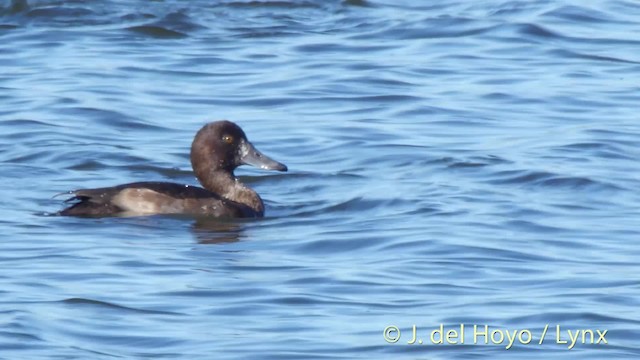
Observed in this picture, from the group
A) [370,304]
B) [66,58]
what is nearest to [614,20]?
[66,58]

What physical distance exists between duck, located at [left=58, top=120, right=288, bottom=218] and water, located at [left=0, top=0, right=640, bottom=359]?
0.33 ft

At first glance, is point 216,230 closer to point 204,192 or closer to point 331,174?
point 204,192

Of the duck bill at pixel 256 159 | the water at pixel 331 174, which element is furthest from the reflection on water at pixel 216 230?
the duck bill at pixel 256 159

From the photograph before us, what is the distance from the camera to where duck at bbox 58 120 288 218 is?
38.5 ft

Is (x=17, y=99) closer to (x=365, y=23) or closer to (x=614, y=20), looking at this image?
(x=365, y=23)

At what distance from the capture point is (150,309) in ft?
29.7

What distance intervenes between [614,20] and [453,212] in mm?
8884

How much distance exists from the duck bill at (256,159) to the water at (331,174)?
280 mm

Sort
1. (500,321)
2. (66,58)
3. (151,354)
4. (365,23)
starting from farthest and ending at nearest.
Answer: (365,23)
(66,58)
(500,321)
(151,354)

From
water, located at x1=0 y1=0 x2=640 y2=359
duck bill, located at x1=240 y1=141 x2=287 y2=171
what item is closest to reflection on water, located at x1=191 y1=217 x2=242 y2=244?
water, located at x1=0 y1=0 x2=640 y2=359

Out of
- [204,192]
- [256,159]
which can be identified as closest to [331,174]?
[256,159]

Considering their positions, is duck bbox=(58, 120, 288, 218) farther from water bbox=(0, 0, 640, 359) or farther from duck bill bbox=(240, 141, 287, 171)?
water bbox=(0, 0, 640, 359)

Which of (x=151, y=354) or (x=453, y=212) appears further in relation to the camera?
(x=453, y=212)

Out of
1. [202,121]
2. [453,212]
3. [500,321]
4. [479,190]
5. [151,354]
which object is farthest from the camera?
[202,121]
